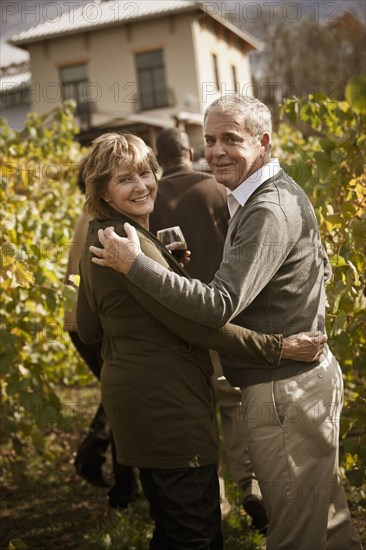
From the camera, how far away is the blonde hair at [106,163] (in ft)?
9.29

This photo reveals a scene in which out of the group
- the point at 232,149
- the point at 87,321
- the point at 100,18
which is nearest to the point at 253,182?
the point at 232,149

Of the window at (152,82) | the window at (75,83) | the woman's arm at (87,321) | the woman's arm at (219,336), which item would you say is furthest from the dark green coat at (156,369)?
the window at (75,83)

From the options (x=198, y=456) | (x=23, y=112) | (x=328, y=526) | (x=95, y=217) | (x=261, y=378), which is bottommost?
(x=328, y=526)

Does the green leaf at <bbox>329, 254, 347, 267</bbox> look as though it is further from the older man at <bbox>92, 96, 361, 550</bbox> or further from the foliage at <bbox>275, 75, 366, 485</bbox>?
the older man at <bbox>92, 96, 361, 550</bbox>

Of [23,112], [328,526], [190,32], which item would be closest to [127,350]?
[328,526]

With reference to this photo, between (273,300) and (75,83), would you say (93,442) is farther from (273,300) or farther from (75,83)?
(75,83)

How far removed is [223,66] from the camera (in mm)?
31516

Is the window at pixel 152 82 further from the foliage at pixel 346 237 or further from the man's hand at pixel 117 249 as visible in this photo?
the man's hand at pixel 117 249

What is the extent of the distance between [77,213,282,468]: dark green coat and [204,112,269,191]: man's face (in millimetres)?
382

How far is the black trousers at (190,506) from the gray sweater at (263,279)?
1.29 ft

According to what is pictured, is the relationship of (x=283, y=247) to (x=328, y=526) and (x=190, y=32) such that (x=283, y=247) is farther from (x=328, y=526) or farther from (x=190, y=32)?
(x=190, y=32)

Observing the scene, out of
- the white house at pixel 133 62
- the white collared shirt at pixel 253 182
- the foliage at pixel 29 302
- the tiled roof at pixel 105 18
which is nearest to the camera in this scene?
the white collared shirt at pixel 253 182

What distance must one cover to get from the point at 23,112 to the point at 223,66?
8893mm

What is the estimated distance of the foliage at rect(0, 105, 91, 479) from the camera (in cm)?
439
